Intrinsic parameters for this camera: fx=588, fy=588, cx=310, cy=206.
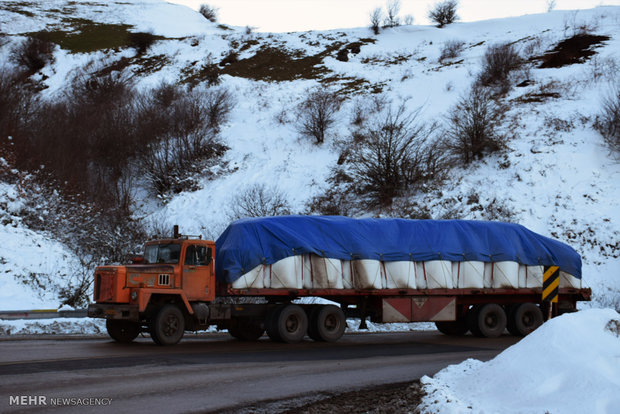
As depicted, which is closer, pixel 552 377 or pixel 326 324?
pixel 552 377

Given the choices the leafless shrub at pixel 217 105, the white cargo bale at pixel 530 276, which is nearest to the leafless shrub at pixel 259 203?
the leafless shrub at pixel 217 105

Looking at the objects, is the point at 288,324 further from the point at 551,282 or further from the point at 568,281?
the point at 568,281

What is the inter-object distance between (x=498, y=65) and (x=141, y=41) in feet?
124

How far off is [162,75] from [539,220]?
123 ft

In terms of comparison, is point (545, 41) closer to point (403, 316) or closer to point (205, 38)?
point (205, 38)

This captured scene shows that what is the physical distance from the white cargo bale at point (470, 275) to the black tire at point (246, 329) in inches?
237

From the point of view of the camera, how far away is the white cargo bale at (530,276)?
1862cm

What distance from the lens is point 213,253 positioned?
15.1 meters

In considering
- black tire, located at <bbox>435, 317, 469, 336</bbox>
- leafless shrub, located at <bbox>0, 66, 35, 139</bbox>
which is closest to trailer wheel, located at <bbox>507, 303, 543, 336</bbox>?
black tire, located at <bbox>435, 317, 469, 336</bbox>

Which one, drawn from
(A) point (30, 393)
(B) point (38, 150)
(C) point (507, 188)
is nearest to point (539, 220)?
(C) point (507, 188)

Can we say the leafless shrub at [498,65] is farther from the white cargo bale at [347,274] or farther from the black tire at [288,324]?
the black tire at [288,324]

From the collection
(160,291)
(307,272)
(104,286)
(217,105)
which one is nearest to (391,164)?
(217,105)

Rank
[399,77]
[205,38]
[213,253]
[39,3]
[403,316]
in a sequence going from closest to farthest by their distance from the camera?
[213,253], [403,316], [399,77], [205,38], [39,3]

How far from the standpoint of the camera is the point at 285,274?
50.2 feet
